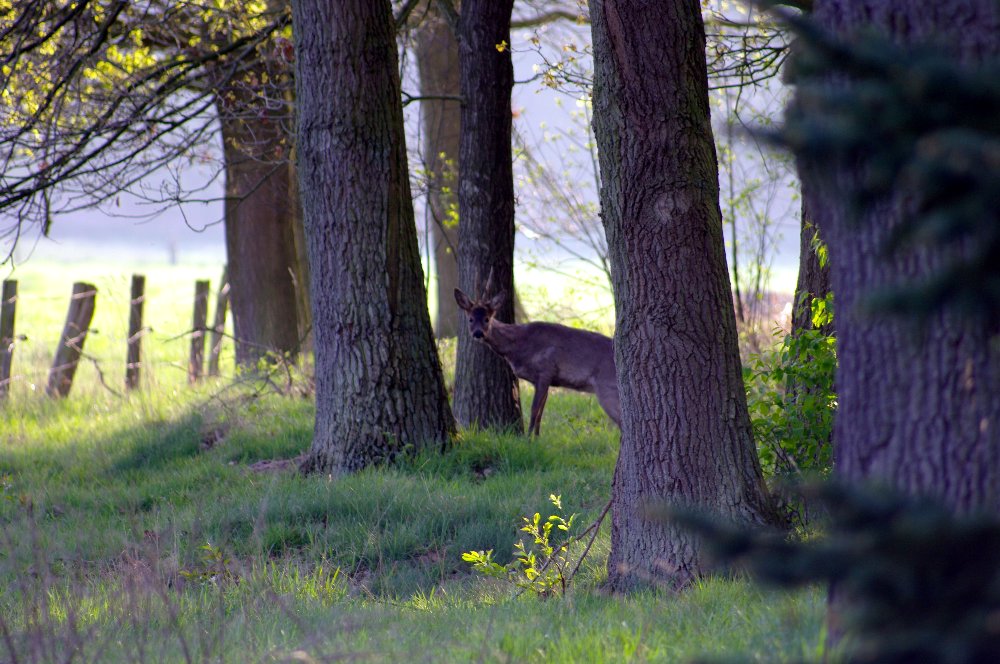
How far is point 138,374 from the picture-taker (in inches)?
607

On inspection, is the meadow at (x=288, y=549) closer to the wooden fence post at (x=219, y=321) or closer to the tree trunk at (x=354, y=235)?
the tree trunk at (x=354, y=235)

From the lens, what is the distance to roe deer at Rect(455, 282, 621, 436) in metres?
10.7

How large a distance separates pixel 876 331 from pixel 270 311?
13857mm

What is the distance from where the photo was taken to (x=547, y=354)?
1135 cm

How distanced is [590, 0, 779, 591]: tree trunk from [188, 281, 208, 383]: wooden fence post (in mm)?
10721

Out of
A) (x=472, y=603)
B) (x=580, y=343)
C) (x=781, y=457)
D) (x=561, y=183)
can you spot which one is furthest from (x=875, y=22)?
(x=561, y=183)

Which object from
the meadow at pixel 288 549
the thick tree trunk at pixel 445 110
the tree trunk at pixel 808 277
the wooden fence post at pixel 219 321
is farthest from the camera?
the thick tree trunk at pixel 445 110

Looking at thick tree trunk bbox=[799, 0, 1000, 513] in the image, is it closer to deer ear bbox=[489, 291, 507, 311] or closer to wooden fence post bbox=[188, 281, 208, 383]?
deer ear bbox=[489, 291, 507, 311]

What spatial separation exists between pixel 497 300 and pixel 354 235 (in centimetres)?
236

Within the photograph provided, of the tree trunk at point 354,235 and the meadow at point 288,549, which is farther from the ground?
the tree trunk at point 354,235

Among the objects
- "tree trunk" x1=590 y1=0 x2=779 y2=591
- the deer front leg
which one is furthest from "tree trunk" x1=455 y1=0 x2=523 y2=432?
"tree trunk" x1=590 y1=0 x2=779 y2=591

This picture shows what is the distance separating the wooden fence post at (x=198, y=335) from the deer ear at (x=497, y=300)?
6.21 meters

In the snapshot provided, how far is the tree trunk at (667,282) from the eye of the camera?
568 centimetres

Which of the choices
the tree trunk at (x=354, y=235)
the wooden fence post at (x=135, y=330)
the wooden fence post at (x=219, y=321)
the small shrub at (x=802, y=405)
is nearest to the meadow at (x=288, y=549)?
the tree trunk at (x=354, y=235)
